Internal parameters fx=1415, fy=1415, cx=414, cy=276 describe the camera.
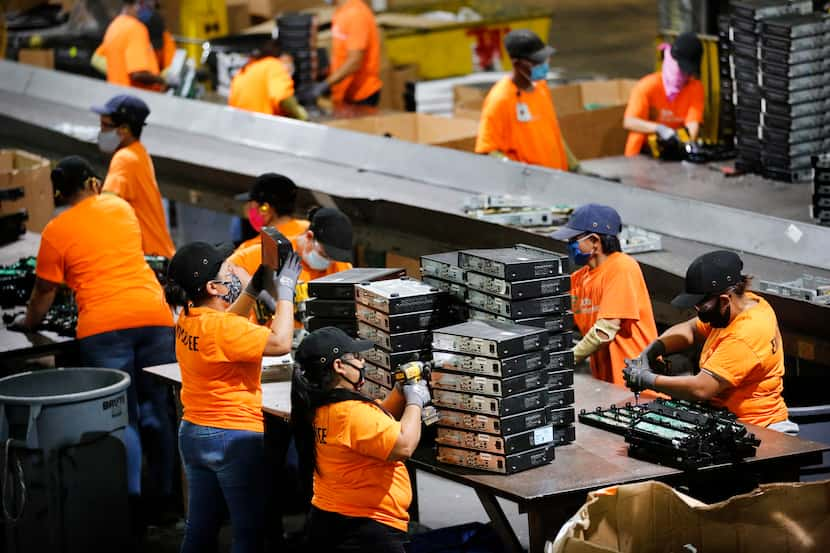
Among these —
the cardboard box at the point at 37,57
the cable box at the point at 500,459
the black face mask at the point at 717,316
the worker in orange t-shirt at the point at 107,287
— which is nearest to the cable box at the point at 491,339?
the cable box at the point at 500,459

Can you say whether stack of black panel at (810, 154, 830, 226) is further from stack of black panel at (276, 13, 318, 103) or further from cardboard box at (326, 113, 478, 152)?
stack of black panel at (276, 13, 318, 103)

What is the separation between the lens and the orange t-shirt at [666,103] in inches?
371

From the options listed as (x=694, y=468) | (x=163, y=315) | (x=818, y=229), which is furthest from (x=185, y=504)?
(x=818, y=229)

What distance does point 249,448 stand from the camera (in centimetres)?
538

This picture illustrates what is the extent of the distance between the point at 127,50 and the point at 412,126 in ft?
7.86

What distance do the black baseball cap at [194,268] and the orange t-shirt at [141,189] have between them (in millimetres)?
2329

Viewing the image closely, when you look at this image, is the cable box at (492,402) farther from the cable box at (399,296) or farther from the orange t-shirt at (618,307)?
the orange t-shirt at (618,307)

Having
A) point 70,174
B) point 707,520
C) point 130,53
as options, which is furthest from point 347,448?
point 130,53

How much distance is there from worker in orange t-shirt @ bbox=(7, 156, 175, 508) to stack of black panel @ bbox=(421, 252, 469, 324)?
5.93 feet

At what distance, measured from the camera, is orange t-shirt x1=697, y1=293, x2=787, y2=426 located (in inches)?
207

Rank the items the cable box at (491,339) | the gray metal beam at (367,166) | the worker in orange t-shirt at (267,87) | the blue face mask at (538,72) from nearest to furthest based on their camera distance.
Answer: the cable box at (491,339), the gray metal beam at (367,166), the blue face mask at (538,72), the worker in orange t-shirt at (267,87)

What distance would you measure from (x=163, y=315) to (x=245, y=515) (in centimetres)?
164

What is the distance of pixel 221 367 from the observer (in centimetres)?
531

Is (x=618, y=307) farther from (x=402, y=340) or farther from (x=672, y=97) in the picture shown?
(x=672, y=97)
